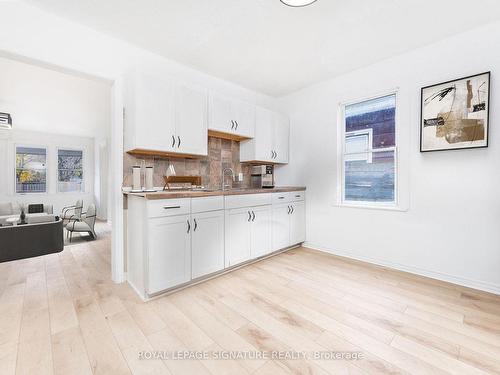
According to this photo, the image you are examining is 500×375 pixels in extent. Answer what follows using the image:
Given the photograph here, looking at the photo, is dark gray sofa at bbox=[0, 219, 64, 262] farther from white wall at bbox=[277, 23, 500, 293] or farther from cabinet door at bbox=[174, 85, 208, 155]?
white wall at bbox=[277, 23, 500, 293]

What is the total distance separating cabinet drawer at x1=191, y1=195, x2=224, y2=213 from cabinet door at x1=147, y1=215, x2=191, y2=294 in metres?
0.14

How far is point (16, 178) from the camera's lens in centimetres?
647

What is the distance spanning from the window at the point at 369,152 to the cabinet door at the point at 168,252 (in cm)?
242

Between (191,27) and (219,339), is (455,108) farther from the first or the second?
(219,339)

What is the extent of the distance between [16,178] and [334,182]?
840cm

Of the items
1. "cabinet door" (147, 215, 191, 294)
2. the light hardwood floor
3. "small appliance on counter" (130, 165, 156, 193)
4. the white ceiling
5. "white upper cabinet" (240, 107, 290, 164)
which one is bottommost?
the light hardwood floor

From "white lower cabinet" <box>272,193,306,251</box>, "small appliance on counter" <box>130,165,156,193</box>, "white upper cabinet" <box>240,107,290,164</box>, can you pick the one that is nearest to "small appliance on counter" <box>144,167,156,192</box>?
"small appliance on counter" <box>130,165,156,193</box>

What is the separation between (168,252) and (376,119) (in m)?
3.14

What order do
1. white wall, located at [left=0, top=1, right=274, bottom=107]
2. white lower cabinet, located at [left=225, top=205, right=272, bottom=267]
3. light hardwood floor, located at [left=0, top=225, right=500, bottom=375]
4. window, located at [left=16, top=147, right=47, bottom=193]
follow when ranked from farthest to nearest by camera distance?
window, located at [left=16, top=147, right=47, bottom=193], white lower cabinet, located at [left=225, top=205, right=272, bottom=267], white wall, located at [left=0, top=1, right=274, bottom=107], light hardwood floor, located at [left=0, top=225, right=500, bottom=375]

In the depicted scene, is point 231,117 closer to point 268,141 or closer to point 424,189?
point 268,141

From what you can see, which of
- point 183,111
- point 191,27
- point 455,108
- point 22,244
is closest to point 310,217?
point 455,108

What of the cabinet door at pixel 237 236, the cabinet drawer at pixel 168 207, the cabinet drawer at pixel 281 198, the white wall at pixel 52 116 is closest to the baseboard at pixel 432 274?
the cabinet drawer at pixel 281 198

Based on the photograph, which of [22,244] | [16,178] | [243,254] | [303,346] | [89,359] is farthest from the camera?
[16,178]

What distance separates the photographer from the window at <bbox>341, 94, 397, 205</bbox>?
10.0 feet
